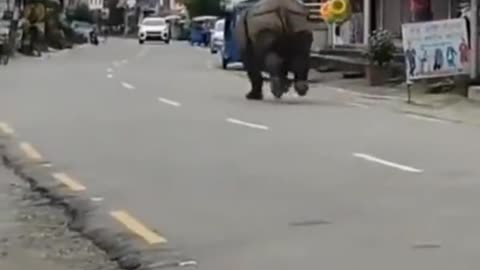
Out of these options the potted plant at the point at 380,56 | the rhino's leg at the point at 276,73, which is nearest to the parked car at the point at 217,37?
the potted plant at the point at 380,56

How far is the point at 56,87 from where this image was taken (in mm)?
31062

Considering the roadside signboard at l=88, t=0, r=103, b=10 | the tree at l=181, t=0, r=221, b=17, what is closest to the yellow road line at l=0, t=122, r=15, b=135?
the tree at l=181, t=0, r=221, b=17

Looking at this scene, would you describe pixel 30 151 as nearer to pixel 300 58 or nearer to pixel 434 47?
pixel 300 58

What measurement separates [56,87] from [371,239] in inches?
830

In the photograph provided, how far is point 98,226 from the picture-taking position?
460 inches

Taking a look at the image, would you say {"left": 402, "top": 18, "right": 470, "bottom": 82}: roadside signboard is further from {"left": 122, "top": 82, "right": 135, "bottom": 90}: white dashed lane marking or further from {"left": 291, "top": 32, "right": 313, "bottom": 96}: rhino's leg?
{"left": 122, "top": 82, "right": 135, "bottom": 90}: white dashed lane marking

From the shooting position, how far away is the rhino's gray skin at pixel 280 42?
27.3m

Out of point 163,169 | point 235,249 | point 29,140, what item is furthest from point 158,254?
point 29,140

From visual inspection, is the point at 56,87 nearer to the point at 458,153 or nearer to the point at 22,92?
the point at 22,92

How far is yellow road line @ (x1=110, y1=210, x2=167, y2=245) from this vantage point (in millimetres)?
10883

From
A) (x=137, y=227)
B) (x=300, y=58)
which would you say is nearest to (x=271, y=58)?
(x=300, y=58)

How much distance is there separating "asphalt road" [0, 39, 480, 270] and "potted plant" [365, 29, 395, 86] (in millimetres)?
4549

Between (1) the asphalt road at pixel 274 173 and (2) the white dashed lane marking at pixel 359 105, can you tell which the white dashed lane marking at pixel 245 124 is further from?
(2) the white dashed lane marking at pixel 359 105

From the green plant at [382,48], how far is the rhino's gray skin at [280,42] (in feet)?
16.2
